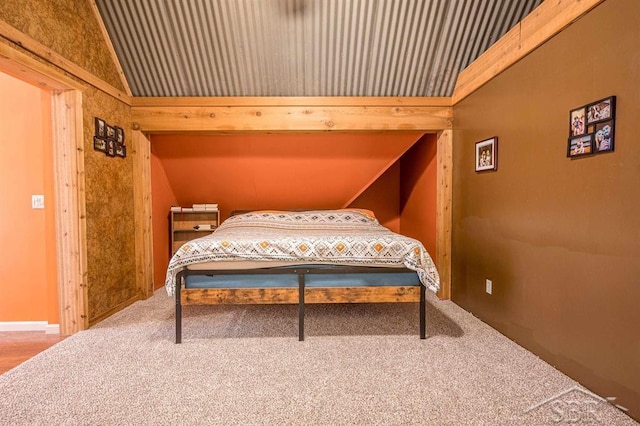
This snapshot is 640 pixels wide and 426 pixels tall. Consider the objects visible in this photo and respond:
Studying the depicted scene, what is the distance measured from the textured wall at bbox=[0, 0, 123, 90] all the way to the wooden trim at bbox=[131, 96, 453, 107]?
0.46 metres

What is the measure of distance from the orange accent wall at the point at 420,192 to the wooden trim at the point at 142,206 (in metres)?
3.14

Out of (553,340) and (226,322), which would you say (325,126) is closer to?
(226,322)

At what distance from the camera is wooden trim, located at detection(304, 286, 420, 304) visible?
244 cm

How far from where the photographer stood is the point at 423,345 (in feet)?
7.58

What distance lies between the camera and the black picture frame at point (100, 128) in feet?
9.12

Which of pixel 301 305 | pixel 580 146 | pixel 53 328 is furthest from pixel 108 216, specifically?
pixel 580 146

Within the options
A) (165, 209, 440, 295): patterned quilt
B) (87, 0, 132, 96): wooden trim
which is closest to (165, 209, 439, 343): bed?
(165, 209, 440, 295): patterned quilt

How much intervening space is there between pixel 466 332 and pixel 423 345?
46cm

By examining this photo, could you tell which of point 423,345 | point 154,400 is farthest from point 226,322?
point 423,345

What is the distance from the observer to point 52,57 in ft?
7.58

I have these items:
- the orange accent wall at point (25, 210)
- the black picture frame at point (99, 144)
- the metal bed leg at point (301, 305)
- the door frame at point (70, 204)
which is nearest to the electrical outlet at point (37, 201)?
the orange accent wall at point (25, 210)

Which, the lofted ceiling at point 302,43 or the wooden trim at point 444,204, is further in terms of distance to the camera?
the wooden trim at point 444,204

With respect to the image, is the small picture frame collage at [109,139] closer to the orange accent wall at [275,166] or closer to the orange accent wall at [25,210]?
the orange accent wall at [25,210]

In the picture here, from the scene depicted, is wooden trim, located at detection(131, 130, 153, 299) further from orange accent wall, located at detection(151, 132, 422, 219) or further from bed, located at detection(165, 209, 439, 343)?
bed, located at detection(165, 209, 439, 343)
